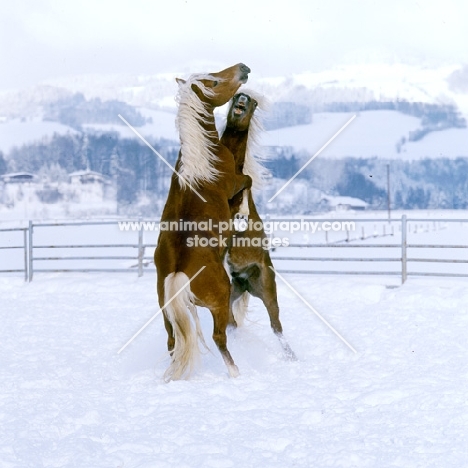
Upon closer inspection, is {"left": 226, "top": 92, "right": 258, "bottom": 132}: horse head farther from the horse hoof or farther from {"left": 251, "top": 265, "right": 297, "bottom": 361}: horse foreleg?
the horse hoof

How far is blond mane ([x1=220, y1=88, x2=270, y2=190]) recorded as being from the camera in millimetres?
4520

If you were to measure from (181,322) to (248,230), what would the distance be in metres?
1.11

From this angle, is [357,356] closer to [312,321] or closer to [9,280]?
[312,321]

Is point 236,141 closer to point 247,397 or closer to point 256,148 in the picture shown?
point 256,148

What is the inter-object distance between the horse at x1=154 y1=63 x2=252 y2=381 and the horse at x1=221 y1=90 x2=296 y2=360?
277 mm

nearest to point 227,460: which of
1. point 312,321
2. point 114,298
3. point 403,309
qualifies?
point 312,321

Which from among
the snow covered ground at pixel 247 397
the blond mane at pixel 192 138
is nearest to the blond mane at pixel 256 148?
the blond mane at pixel 192 138

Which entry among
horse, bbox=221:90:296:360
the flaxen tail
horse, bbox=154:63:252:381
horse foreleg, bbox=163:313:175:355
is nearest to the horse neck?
horse, bbox=221:90:296:360

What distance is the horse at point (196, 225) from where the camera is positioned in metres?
3.78

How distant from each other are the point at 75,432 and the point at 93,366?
4.94 ft

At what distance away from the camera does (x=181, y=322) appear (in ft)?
12.4

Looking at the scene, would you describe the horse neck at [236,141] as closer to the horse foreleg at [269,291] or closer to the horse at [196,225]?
the horse at [196,225]

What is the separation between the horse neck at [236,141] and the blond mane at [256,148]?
6cm

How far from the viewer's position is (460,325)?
5809 mm
